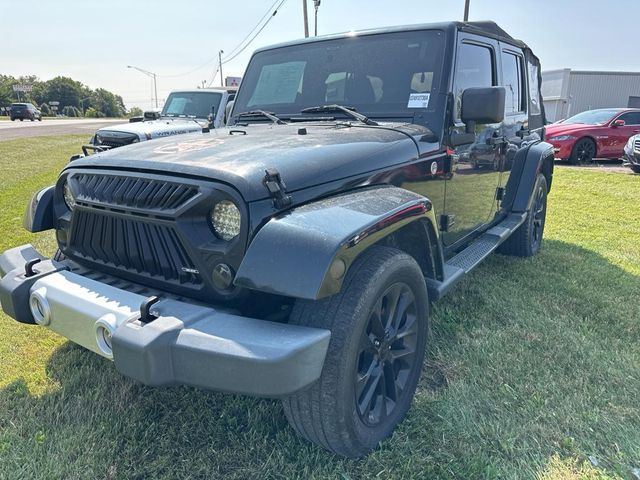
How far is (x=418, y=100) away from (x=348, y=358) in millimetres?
1805

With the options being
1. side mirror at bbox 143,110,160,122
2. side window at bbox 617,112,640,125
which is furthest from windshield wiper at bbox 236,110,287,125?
side window at bbox 617,112,640,125

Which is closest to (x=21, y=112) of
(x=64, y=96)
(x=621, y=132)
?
(x=621, y=132)

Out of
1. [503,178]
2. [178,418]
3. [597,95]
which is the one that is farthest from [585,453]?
[597,95]

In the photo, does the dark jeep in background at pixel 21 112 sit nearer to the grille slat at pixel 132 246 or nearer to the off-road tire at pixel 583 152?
the off-road tire at pixel 583 152

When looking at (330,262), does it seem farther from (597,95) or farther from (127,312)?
(597,95)

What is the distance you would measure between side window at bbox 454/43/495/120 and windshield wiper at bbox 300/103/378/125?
60 centimetres

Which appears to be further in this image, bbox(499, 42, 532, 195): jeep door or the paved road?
the paved road

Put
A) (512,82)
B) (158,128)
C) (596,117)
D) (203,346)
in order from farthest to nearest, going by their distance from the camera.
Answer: (596,117)
(158,128)
(512,82)
(203,346)

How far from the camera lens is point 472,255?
334 centimetres

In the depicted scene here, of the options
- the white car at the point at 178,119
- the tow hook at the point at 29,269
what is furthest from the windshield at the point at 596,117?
the tow hook at the point at 29,269

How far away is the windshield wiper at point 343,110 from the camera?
2.93 meters

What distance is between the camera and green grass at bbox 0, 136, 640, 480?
211 cm

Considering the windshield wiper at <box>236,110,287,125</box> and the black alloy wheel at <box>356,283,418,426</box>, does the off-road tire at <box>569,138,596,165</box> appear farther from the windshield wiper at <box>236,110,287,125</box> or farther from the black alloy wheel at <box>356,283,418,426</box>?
the black alloy wheel at <box>356,283,418,426</box>

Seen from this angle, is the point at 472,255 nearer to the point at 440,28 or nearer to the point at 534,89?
the point at 440,28
